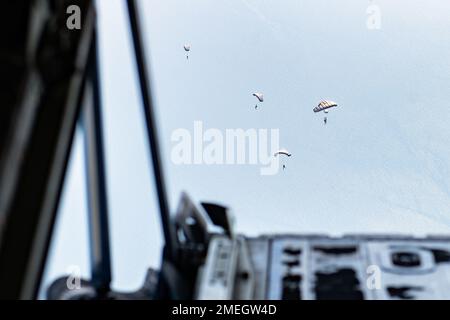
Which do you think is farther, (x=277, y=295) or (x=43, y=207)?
(x=277, y=295)

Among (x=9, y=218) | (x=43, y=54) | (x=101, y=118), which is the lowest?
(x=9, y=218)

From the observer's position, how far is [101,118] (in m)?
8.12

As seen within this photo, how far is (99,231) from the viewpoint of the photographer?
344 inches

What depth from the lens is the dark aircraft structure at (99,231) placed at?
3.49m

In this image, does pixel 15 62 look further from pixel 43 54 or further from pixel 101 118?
pixel 101 118

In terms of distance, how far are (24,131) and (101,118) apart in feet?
15.1

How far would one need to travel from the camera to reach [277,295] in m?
10.0

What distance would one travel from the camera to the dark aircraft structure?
137 inches
